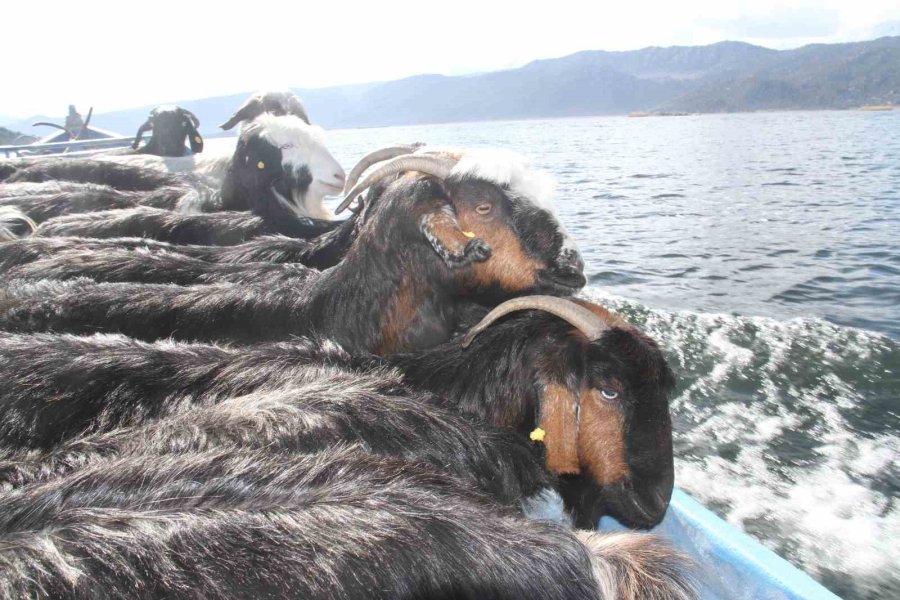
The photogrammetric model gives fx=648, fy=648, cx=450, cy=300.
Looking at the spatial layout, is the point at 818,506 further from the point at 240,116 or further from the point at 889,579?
the point at 240,116

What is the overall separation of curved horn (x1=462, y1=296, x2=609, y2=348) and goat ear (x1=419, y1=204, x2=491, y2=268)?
32.2 inches

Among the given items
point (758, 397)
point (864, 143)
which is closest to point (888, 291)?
point (758, 397)

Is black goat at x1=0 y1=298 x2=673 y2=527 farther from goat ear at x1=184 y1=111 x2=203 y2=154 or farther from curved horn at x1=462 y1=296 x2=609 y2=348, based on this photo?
goat ear at x1=184 y1=111 x2=203 y2=154

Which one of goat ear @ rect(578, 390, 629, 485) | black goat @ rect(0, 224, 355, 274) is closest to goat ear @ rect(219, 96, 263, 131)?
black goat @ rect(0, 224, 355, 274)

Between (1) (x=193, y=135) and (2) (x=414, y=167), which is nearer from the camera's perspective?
(2) (x=414, y=167)

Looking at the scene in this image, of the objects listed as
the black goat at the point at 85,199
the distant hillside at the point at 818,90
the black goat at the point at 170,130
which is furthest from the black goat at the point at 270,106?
the distant hillside at the point at 818,90

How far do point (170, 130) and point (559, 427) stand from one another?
9771mm

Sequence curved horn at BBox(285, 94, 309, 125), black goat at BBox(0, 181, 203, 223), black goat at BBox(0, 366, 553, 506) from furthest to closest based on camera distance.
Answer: curved horn at BBox(285, 94, 309, 125) < black goat at BBox(0, 181, 203, 223) < black goat at BBox(0, 366, 553, 506)

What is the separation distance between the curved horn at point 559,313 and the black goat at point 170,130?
9.26 meters

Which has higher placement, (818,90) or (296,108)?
(818,90)

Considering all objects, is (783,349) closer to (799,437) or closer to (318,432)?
(799,437)

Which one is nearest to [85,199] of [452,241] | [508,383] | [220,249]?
[220,249]

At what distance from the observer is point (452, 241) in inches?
158

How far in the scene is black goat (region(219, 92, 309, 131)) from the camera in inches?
331
